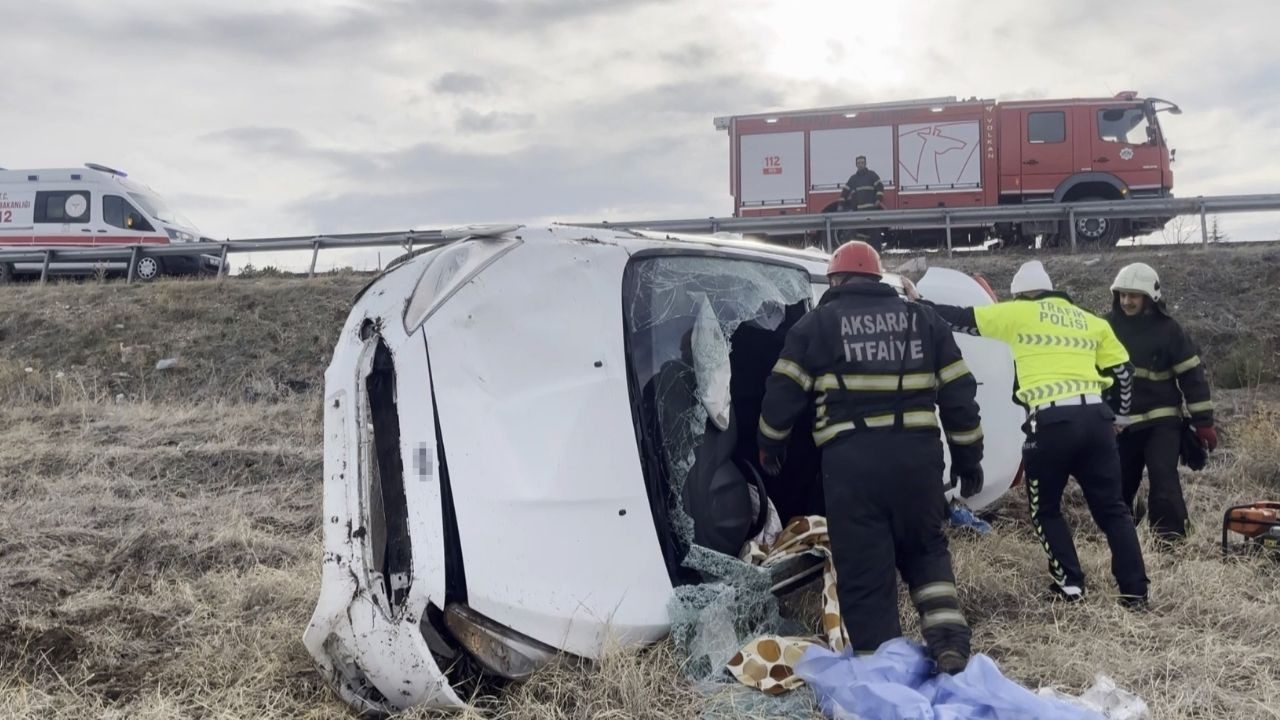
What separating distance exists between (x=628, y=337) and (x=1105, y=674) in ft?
5.98

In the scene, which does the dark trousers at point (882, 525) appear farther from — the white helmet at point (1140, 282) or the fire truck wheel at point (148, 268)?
the fire truck wheel at point (148, 268)

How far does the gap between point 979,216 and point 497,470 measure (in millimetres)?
10584

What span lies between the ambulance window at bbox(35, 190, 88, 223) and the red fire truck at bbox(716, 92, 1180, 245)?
1044 centimetres

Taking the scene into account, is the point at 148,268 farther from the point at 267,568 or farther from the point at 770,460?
the point at 770,460

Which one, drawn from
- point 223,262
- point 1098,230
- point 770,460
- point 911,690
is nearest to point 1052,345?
point 770,460

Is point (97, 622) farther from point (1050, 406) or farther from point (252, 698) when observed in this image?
point (1050, 406)

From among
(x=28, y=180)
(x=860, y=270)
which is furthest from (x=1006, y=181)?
(x=28, y=180)

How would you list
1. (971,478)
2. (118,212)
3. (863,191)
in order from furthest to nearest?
(118,212)
(863,191)
(971,478)

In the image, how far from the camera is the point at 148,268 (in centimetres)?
1384

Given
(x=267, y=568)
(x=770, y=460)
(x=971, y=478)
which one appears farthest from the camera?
(x=267, y=568)

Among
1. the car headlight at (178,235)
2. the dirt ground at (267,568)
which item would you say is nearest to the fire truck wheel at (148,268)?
the car headlight at (178,235)

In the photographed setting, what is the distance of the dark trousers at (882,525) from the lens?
3279 millimetres

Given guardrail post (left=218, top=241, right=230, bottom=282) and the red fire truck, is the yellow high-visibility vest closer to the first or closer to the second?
the red fire truck

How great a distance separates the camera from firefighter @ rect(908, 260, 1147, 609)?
4.07 meters
